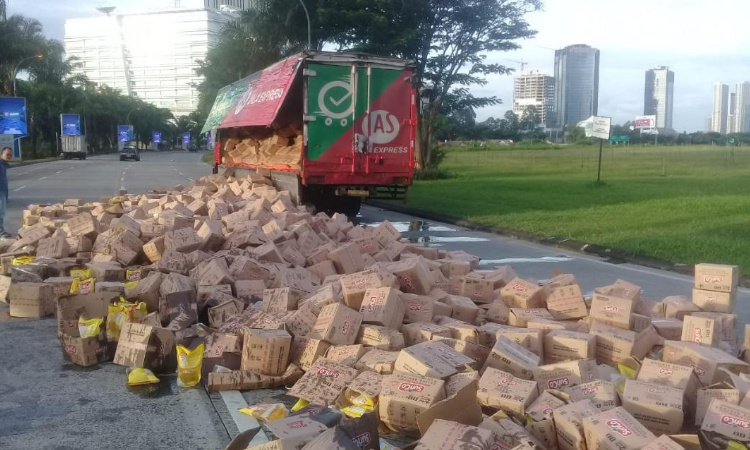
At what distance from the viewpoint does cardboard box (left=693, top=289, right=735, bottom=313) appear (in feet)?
21.2

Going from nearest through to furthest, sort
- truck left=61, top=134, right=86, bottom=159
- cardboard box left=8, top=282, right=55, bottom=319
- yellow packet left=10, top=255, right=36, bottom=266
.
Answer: cardboard box left=8, top=282, right=55, bottom=319, yellow packet left=10, top=255, right=36, bottom=266, truck left=61, top=134, right=86, bottom=159

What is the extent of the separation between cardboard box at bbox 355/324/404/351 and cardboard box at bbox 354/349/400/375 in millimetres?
159

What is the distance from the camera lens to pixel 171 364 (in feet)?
19.1

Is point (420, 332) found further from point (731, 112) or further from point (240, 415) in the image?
point (731, 112)

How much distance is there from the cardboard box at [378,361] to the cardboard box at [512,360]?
610 mm

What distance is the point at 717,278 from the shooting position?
21.5 ft

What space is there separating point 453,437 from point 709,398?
5.15 ft

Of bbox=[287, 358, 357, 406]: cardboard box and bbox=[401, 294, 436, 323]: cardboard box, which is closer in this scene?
bbox=[287, 358, 357, 406]: cardboard box

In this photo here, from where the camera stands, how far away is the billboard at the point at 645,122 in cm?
8750

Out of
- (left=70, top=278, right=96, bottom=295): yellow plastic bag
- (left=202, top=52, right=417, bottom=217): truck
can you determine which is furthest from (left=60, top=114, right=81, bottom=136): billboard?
(left=70, top=278, right=96, bottom=295): yellow plastic bag

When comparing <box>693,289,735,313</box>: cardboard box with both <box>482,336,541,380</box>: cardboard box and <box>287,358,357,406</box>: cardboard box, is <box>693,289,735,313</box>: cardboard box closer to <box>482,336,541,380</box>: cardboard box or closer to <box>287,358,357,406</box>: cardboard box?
<box>482,336,541,380</box>: cardboard box

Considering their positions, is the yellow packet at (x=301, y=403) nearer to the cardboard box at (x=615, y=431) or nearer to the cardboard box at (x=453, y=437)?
the cardboard box at (x=453, y=437)

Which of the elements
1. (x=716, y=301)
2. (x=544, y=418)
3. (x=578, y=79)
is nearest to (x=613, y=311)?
(x=716, y=301)

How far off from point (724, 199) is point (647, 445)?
66.8 feet
